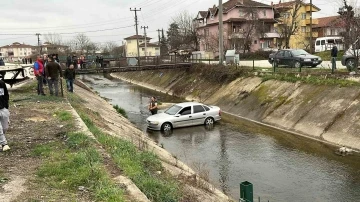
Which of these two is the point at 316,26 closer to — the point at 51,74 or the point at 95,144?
the point at 51,74

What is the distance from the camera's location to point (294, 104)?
21.8m

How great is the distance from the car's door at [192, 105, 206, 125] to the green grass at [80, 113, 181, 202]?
1056 centimetres

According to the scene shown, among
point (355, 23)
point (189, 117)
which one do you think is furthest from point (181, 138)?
point (355, 23)

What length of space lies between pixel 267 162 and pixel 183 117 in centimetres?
741

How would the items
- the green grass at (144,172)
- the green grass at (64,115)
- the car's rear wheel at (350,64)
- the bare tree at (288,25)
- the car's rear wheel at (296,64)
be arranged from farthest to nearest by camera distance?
the bare tree at (288,25) → the car's rear wheel at (296,64) → the car's rear wheel at (350,64) → the green grass at (64,115) → the green grass at (144,172)

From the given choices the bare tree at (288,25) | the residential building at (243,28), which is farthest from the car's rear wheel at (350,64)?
the residential building at (243,28)

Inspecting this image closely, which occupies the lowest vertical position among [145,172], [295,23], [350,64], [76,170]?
[145,172]

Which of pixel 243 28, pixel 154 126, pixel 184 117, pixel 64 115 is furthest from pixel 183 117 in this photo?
pixel 243 28

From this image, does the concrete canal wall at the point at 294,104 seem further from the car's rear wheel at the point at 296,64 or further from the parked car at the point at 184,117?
the parked car at the point at 184,117

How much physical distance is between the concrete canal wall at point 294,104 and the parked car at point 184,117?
345cm

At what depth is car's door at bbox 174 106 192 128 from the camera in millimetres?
20578

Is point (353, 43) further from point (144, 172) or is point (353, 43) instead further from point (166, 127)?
point (144, 172)

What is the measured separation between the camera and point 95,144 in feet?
28.9

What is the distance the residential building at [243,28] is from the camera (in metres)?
55.1
